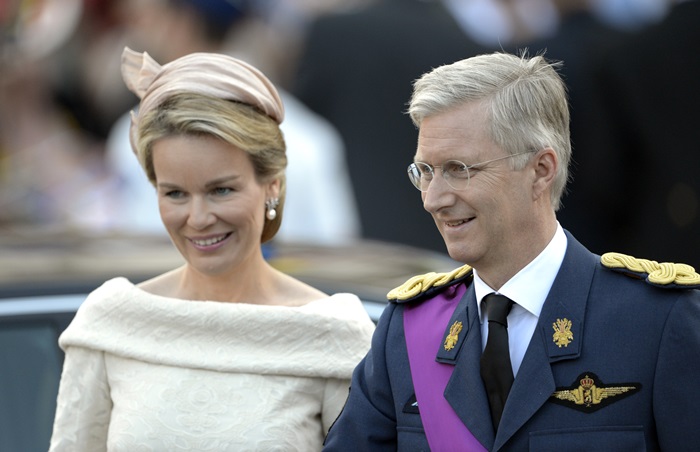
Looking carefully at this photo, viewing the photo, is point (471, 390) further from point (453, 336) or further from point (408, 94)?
point (408, 94)

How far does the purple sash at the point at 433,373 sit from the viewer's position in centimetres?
333

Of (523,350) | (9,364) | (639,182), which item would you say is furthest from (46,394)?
(639,182)

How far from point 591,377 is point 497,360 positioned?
228 millimetres

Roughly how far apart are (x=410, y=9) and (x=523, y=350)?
4226 millimetres

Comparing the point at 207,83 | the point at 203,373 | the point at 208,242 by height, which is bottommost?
the point at 203,373

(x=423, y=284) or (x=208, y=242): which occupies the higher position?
(x=208, y=242)

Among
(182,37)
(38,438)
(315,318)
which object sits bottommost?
(38,438)

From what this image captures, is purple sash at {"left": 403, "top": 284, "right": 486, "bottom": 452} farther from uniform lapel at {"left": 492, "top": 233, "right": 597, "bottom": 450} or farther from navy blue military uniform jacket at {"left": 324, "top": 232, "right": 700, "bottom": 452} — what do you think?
uniform lapel at {"left": 492, "top": 233, "right": 597, "bottom": 450}

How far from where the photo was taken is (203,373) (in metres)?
4.03

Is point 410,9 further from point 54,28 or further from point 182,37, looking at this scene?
point 54,28

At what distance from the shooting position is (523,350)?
333cm

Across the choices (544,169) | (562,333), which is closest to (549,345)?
(562,333)

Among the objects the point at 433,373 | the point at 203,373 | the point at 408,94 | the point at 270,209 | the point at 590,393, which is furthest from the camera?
the point at 408,94

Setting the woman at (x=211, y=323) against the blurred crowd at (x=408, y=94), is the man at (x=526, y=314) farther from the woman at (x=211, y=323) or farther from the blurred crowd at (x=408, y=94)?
the blurred crowd at (x=408, y=94)
